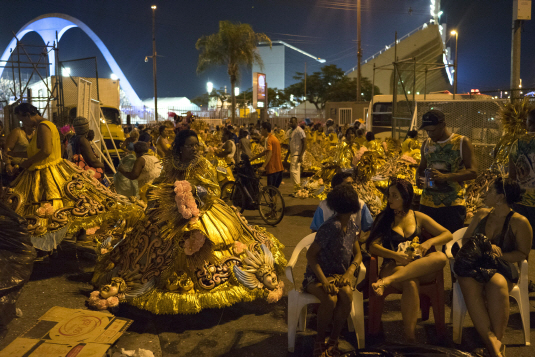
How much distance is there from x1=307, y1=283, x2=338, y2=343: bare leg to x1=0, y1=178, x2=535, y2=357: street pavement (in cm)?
32

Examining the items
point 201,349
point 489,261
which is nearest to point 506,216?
point 489,261

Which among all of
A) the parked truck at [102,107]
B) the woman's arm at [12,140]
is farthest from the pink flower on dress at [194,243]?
the parked truck at [102,107]

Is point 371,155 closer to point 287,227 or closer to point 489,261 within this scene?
point 287,227

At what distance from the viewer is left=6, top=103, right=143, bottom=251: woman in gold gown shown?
5.41 metres

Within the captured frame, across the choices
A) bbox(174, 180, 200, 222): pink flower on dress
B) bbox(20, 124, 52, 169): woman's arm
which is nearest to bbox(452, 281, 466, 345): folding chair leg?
bbox(174, 180, 200, 222): pink flower on dress

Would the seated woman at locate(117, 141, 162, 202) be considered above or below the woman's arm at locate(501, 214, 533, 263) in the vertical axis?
above

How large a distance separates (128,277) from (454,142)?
344 centimetres

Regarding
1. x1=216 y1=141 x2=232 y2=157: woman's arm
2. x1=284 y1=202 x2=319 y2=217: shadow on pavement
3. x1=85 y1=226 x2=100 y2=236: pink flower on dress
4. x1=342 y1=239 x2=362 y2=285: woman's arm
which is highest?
x1=216 y1=141 x2=232 y2=157: woman's arm

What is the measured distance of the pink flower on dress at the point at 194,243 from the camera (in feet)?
14.5

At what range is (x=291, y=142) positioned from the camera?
465 inches

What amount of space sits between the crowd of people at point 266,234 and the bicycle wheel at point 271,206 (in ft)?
10.3

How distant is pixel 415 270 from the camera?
12.8ft

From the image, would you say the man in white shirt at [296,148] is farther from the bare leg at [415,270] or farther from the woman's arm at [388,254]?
the bare leg at [415,270]

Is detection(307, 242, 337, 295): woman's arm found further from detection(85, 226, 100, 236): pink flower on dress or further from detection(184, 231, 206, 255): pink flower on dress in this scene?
detection(85, 226, 100, 236): pink flower on dress
